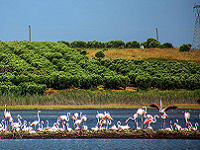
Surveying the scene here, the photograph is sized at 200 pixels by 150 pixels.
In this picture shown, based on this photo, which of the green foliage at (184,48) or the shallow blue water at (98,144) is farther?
the green foliage at (184,48)

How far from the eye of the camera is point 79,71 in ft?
148

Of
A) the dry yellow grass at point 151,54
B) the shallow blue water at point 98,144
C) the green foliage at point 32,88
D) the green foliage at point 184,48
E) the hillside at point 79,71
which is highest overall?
the green foliage at point 184,48

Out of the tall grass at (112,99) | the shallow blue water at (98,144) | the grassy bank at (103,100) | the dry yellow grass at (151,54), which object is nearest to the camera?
the shallow blue water at (98,144)

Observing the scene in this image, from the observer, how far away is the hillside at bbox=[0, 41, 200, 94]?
39062 mm

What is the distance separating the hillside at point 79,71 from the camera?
39062mm

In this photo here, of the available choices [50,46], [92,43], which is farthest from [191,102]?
[92,43]

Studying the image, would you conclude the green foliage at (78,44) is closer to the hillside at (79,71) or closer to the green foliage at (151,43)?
the hillside at (79,71)

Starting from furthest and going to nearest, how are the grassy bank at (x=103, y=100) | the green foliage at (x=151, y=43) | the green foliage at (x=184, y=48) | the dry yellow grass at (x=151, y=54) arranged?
the green foliage at (x=151, y=43)
the green foliage at (x=184, y=48)
the dry yellow grass at (x=151, y=54)
the grassy bank at (x=103, y=100)

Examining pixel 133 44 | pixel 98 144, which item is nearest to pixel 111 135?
pixel 98 144

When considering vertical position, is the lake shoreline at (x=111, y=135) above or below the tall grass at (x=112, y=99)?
below

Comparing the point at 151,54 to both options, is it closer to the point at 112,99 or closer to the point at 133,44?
the point at 133,44

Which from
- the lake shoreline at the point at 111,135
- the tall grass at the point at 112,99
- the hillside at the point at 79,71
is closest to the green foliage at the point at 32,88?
the hillside at the point at 79,71

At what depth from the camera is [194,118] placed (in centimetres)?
2011

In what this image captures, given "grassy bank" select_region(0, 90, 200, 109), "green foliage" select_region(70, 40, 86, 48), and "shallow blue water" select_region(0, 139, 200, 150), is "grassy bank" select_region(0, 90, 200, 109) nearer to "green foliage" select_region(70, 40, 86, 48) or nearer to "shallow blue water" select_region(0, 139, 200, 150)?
"shallow blue water" select_region(0, 139, 200, 150)
